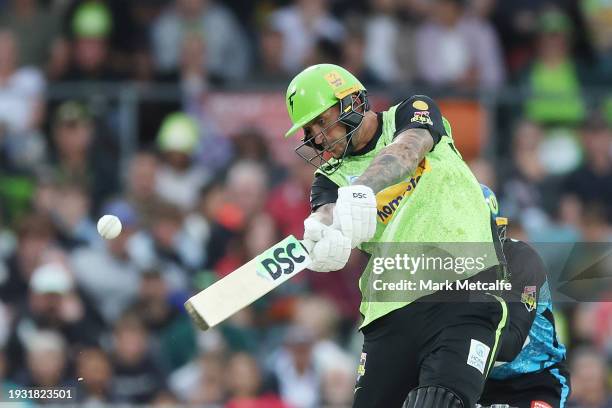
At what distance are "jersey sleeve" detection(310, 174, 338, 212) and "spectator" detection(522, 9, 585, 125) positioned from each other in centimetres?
667

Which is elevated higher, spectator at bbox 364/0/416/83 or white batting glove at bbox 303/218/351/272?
spectator at bbox 364/0/416/83

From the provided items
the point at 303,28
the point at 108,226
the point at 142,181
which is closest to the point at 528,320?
the point at 108,226

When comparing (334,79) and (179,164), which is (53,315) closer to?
(179,164)

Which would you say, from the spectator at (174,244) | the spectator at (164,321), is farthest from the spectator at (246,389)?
the spectator at (174,244)

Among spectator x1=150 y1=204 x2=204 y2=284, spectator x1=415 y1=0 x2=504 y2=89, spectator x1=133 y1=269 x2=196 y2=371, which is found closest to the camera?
spectator x1=133 y1=269 x2=196 y2=371

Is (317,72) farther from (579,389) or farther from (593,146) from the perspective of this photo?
(593,146)

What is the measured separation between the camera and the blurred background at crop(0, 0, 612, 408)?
1272cm

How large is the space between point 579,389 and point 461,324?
506cm

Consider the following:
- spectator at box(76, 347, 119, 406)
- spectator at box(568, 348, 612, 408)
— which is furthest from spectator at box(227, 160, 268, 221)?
spectator at box(568, 348, 612, 408)

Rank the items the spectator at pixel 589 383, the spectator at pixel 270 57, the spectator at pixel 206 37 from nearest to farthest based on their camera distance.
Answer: the spectator at pixel 589 383 → the spectator at pixel 270 57 → the spectator at pixel 206 37

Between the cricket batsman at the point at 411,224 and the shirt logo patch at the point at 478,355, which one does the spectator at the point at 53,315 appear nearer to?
the cricket batsman at the point at 411,224

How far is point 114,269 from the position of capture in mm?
13469

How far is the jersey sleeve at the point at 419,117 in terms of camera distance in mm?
7910

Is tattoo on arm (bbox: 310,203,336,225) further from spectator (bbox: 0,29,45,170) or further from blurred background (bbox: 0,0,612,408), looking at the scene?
spectator (bbox: 0,29,45,170)
